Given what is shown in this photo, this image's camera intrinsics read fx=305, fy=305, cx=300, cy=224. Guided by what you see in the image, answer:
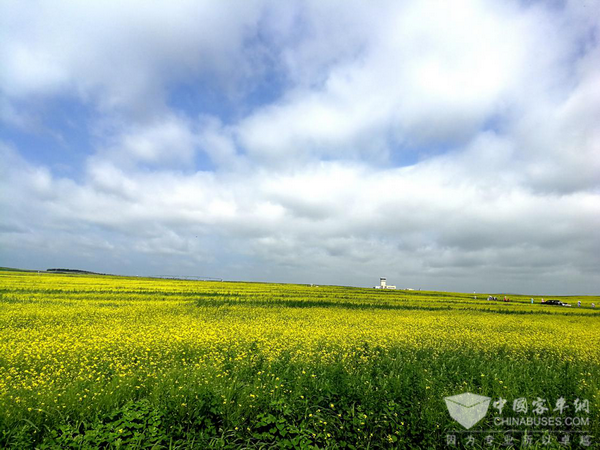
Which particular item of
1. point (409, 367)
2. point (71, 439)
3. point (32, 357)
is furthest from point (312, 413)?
point (32, 357)

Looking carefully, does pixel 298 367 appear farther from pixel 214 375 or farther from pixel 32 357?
pixel 32 357

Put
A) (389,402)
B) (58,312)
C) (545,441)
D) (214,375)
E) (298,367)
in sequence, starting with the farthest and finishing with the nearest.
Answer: (58,312) < (298,367) < (214,375) < (389,402) < (545,441)

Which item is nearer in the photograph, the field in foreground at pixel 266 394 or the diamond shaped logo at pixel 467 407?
the field in foreground at pixel 266 394

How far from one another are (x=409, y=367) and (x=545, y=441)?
2.90 metres

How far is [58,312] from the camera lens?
49.4ft

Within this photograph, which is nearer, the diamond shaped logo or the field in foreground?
the field in foreground

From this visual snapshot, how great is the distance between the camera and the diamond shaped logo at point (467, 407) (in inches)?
227

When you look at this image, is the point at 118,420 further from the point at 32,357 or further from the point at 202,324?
the point at 202,324

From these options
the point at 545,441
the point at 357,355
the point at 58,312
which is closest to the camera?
the point at 545,441

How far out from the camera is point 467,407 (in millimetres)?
→ 6082

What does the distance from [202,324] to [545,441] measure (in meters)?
11.5

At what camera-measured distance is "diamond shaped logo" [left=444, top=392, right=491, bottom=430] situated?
18.9ft

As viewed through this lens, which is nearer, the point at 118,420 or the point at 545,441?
the point at 118,420

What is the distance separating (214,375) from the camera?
6.99 meters
